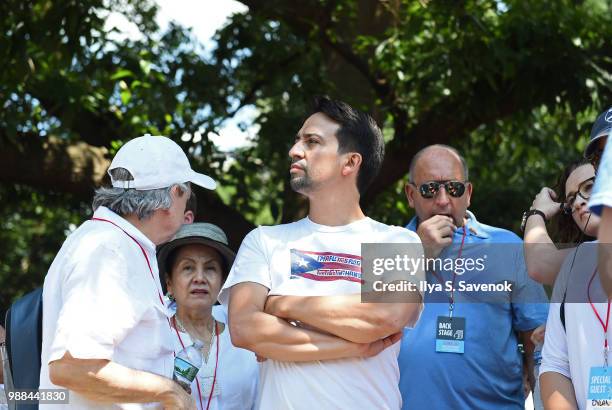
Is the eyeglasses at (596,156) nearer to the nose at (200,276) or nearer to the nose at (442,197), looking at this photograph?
the nose at (442,197)

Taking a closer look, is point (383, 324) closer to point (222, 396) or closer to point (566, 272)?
point (566, 272)

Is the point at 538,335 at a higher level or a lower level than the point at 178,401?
higher

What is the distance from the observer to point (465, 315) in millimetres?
4367

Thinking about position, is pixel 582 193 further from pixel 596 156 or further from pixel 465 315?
pixel 465 315

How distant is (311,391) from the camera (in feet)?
11.4

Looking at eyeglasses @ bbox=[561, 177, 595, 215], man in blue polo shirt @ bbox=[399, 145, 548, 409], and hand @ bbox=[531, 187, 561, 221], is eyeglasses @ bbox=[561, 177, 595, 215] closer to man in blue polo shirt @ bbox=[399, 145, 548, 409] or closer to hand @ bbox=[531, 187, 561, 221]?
hand @ bbox=[531, 187, 561, 221]

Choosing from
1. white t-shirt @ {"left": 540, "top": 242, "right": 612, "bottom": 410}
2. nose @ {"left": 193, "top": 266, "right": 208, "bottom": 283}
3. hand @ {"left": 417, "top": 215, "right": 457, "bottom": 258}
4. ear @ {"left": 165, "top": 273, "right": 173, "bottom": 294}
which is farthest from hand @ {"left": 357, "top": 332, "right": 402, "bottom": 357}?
ear @ {"left": 165, "top": 273, "right": 173, "bottom": 294}

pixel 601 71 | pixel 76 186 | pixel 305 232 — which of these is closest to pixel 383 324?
pixel 305 232

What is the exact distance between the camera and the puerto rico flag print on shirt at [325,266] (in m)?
3.63

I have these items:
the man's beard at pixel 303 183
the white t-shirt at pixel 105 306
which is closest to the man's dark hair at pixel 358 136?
the man's beard at pixel 303 183

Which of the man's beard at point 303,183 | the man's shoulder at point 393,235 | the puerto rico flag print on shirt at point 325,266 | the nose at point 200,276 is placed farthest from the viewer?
the nose at point 200,276

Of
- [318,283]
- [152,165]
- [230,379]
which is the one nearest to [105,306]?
[152,165]

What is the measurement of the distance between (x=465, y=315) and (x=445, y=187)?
2.16 feet

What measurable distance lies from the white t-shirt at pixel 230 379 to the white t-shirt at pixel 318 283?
14.8 inches
